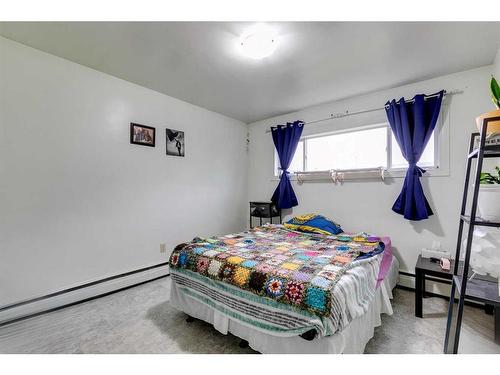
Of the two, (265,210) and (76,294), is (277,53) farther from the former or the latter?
(76,294)

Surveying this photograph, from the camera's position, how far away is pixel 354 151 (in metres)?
3.17

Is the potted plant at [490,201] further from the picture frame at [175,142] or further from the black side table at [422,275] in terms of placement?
the picture frame at [175,142]

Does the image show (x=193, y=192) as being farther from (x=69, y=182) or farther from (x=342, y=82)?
(x=342, y=82)

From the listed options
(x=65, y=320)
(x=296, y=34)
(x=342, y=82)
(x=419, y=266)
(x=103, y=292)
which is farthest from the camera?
(x=342, y=82)

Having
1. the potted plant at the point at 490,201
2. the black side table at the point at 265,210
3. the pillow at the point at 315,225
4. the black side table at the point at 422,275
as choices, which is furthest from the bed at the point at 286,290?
the black side table at the point at 265,210

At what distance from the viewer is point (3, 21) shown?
68.0 inches

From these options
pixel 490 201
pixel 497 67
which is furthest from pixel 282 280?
pixel 497 67

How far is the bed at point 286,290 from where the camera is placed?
1.26 meters

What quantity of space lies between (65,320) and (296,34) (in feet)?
10.1

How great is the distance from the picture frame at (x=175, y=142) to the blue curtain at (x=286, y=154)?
1.52 meters
